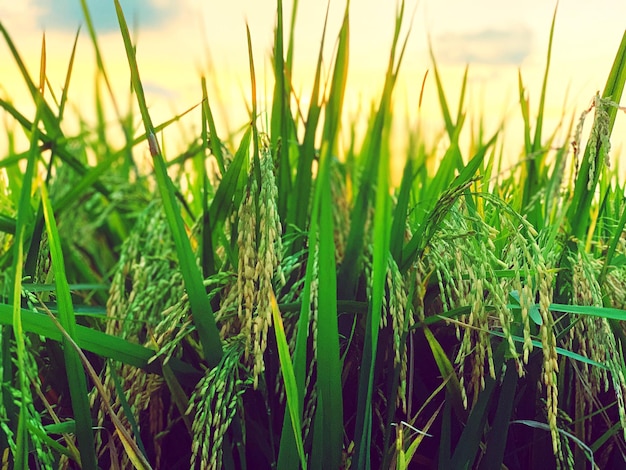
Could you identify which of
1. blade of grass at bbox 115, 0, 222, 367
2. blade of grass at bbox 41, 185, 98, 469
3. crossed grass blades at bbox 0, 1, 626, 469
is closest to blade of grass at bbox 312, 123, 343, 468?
crossed grass blades at bbox 0, 1, 626, 469

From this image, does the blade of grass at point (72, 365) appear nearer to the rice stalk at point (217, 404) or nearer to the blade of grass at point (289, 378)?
the rice stalk at point (217, 404)

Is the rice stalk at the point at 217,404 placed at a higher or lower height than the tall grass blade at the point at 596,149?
lower

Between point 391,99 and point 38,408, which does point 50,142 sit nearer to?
point 38,408

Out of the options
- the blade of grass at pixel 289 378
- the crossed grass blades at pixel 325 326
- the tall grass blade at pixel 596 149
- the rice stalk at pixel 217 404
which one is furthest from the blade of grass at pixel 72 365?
the tall grass blade at pixel 596 149

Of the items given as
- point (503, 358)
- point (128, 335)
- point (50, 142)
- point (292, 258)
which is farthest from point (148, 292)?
point (503, 358)

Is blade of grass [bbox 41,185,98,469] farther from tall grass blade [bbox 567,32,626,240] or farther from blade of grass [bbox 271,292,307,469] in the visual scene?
tall grass blade [bbox 567,32,626,240]

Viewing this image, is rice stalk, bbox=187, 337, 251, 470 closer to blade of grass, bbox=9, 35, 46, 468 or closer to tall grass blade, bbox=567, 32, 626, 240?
blade of grass, bbox=9, 35, 46, 468

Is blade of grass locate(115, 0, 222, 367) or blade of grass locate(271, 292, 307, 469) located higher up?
blade of grass locate(115, 0, 222, 367)

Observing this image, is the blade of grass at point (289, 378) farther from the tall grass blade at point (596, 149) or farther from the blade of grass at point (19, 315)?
the tall grass blade at point (596, 149)

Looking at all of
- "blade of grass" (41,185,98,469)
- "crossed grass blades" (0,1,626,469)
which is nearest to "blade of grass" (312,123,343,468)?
"crossed grass blades" (0,1,626,469)

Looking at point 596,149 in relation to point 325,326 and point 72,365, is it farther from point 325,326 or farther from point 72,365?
point 72,365
